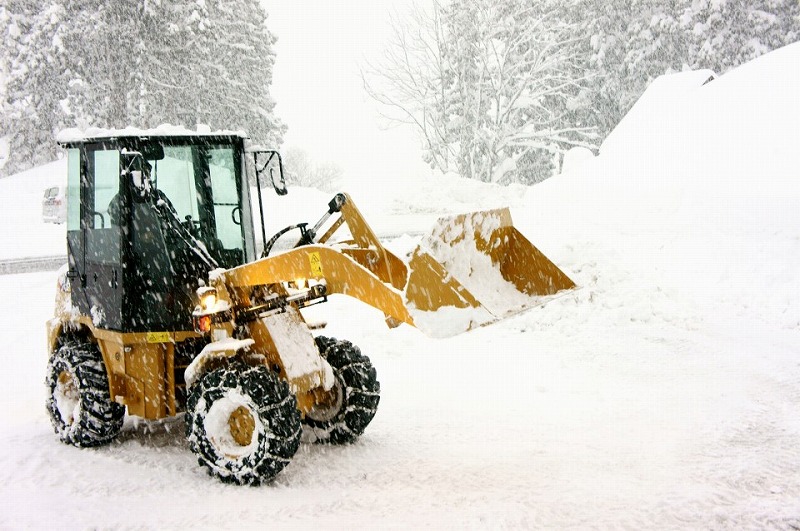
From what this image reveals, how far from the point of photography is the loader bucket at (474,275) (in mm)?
4672

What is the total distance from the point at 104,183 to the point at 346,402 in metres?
2.69

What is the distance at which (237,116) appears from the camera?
30.9 m

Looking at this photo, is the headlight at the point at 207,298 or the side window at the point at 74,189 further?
the side window at the point at 74,189

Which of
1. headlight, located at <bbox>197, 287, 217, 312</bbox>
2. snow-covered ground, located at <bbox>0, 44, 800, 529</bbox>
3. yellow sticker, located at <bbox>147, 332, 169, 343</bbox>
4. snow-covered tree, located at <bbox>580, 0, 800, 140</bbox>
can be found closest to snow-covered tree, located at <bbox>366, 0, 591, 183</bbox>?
snow-covered tree, located at <bbox>580, 0, 800, 140</bbox>

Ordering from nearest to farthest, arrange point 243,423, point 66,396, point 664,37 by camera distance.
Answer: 1. point 243,423
2. point 66,396
3. point 664,37

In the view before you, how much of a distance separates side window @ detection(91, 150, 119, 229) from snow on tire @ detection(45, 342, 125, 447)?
3.76 feet

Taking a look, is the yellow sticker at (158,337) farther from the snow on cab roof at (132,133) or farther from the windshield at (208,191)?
the snow on cab roof at (132,133)

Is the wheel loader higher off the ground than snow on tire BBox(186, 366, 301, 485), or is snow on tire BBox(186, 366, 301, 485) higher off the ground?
the wheel loader

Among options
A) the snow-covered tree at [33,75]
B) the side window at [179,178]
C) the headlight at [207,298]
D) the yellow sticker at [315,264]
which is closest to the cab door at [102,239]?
the side window at [179,178]

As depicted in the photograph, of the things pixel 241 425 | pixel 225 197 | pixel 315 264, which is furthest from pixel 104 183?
pixel 241 425

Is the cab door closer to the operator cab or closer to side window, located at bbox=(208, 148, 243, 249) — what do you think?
the operator cab

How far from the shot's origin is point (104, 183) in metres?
6.09

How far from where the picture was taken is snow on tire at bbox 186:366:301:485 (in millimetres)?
5004

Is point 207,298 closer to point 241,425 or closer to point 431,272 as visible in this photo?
point 241,425
